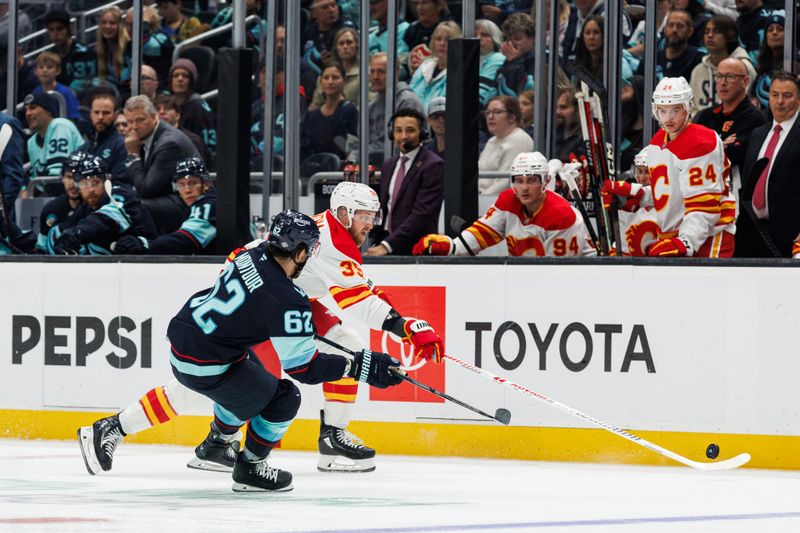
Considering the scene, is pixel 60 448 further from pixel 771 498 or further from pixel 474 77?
pixel 771 498

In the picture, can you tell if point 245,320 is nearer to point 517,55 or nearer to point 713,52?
point 517,55

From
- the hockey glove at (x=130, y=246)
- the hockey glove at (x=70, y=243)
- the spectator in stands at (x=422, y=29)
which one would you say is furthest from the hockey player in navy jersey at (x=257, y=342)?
the spectator in stands at (x=422, y=29)

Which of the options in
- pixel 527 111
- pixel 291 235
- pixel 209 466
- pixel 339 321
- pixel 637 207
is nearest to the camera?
→ pixel 291 235

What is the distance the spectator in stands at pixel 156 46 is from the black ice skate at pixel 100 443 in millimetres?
4211

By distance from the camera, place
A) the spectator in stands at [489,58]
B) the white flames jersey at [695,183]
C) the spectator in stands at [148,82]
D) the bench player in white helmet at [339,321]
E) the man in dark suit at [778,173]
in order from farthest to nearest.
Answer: the spectator in stands at [148,82]
the spectator in stands at [489,58]
the white flames jersey at [695,183]
the man in dark suit at [778,173]
the bench player in white helmet at [339,321]

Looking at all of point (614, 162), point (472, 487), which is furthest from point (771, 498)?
point (614, 162)

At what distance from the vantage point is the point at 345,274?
666cm

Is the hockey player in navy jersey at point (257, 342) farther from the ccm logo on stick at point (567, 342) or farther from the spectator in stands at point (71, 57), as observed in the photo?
the spectator in stands at point (71, 57)

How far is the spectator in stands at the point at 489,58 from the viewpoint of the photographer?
8.80 m

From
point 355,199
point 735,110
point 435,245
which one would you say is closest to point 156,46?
point 435,245

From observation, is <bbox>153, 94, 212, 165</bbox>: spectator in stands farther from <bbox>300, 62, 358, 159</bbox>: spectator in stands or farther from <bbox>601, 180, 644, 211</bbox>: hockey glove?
<bbox>601, 180, 644, 211</bbox>: hockey glove

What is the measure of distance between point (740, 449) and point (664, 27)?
270 centimetres

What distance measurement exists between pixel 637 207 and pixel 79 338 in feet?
10.0

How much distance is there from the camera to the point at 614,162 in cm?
776
